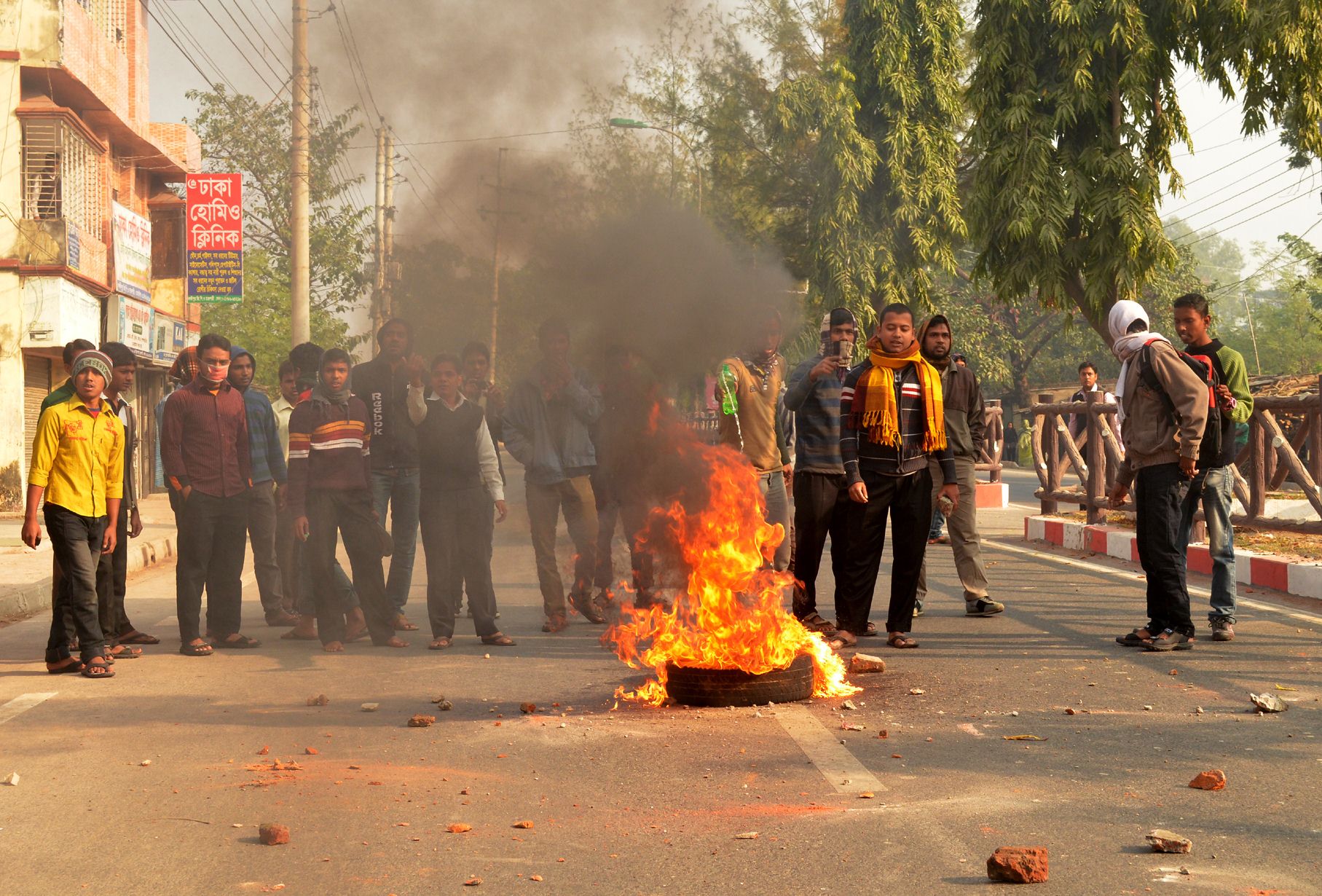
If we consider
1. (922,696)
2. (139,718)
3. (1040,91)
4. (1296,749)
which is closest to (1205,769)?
(1296,749)

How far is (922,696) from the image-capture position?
6.45 m

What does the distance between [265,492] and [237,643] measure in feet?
4.09

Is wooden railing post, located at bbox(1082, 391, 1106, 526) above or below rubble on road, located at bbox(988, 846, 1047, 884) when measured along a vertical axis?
above

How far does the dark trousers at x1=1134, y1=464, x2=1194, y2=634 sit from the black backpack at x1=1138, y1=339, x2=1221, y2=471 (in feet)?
0.92

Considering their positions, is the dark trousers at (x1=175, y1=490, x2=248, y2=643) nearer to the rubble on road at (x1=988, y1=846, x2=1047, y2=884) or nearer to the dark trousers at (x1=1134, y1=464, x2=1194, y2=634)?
the dark trousers at (x1=1134, y1=464, x2=1194, y2=634)

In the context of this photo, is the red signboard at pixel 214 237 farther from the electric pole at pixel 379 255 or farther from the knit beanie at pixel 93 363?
the knit beanie at pixel 93 363

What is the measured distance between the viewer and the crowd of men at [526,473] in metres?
7.73

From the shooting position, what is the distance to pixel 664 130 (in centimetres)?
1129

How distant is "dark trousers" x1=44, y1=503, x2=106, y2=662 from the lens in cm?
753

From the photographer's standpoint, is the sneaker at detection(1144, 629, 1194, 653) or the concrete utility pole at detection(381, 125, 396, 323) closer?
the sneaker at detection(1144, 629, 1194, 653)

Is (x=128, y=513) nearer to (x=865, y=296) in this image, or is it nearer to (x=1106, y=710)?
(x=1106, y=710)

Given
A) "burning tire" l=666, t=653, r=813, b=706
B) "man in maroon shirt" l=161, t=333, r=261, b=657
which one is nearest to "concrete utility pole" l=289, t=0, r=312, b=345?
"man in maroon shirt" l=161, t=333, r=261, b=657

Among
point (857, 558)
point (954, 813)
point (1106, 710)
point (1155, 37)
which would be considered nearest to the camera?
point (954, 813)

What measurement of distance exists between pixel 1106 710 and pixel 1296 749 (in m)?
0.92
